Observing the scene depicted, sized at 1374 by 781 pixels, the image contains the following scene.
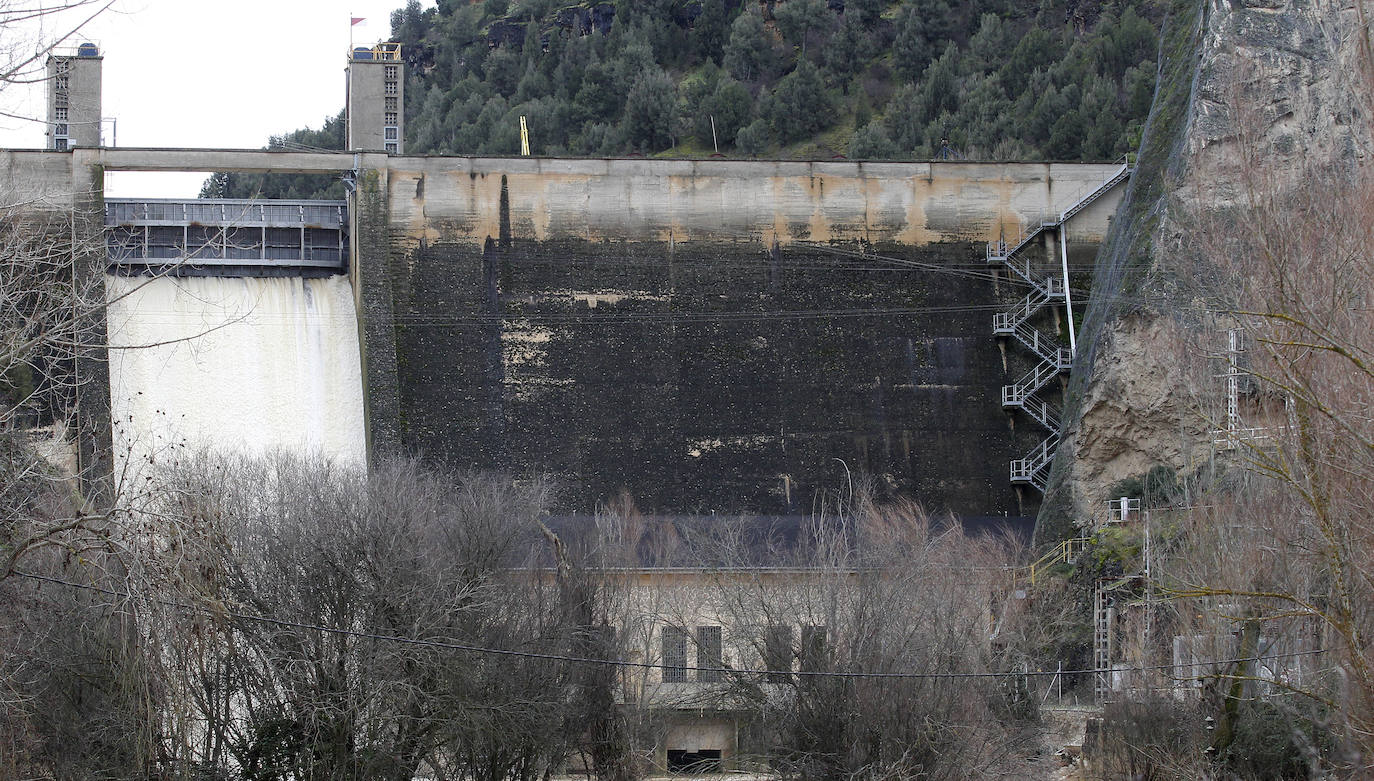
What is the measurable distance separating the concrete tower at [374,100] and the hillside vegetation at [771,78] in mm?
29348

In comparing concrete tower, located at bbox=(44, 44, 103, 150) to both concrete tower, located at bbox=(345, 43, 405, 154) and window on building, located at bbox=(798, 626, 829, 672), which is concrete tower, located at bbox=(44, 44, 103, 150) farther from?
window on building, located at bbox=(798, 626, 829, 672)

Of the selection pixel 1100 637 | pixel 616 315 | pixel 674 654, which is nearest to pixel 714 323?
pixel 616 315

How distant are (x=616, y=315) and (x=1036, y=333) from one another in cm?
1016

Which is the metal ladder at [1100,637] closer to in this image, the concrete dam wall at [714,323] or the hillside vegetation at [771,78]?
the concrete dam wall at [714,323]

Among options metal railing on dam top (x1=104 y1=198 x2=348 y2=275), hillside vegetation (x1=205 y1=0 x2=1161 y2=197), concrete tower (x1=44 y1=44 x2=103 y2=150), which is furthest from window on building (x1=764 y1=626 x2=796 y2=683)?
hillside vegetation (x1=205 y1=0 x2=1161 y2=197)

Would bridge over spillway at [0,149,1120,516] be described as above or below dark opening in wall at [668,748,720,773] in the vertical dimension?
above

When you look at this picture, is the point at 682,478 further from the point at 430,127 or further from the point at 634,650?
the point at 430,127

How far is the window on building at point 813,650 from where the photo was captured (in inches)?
1075

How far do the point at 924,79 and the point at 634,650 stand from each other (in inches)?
2294

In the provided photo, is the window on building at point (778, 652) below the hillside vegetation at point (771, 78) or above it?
below

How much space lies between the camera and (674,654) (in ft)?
106

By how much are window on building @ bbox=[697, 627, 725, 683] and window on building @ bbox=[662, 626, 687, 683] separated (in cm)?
39

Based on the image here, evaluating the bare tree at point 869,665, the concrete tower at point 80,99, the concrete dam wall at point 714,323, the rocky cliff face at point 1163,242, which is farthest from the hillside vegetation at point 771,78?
the bare tree at point 869,665

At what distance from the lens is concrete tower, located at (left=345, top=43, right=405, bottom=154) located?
4394 cm
